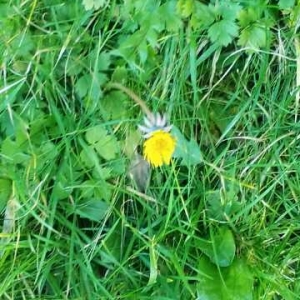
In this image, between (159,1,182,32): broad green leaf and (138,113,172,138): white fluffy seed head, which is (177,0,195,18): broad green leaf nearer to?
(159,1,182,32): broad green leaf

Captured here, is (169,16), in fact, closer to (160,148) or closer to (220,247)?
(160,148)

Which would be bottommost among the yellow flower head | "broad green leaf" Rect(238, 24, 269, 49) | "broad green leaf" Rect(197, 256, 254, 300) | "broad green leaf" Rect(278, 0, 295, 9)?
"broad green leaf" Rect(197, 256, 254, 300)

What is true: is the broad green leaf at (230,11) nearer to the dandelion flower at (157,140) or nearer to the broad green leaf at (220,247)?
the dandelion flower at (157,140)

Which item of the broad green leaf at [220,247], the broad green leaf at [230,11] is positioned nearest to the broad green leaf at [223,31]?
the broad green leaf at [230,11]

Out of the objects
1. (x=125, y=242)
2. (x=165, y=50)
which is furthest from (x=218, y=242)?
(x=165, y=50)

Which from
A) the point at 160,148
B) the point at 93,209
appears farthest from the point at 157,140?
the point at 93,209

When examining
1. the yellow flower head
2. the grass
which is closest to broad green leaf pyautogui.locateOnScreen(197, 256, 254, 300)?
the grass
